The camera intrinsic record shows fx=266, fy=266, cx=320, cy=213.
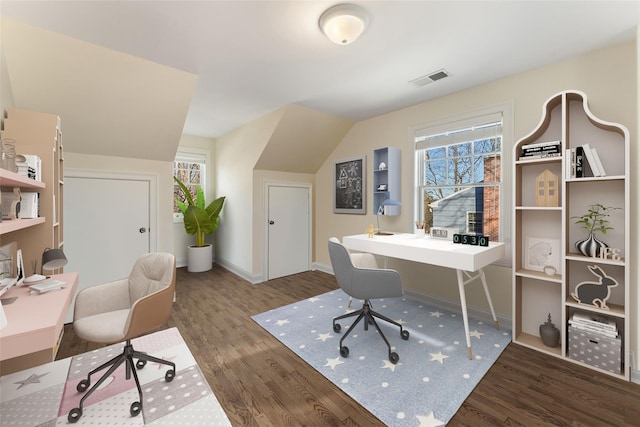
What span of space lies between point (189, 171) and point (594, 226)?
5981 millimetres

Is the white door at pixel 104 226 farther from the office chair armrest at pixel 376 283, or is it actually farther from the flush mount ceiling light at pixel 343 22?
the flush mount ceiling light at pixel 343 22

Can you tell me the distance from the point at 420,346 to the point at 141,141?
3850 mm

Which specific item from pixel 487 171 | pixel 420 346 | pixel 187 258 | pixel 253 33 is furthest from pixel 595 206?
pixel 187 258

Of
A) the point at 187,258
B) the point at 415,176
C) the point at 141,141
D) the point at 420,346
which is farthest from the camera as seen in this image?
the point at 187,258

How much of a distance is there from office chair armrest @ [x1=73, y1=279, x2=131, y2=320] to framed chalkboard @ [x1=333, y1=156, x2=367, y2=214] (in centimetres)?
316

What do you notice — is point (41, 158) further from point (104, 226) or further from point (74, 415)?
point (74, 415)

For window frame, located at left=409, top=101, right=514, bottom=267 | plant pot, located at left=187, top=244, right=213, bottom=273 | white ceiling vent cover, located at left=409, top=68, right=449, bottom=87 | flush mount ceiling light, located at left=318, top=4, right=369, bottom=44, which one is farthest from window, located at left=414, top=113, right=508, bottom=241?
plant pot, located at left=187, top=244, right=213, bottom=273

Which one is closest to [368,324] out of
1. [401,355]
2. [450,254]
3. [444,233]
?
[401,355]

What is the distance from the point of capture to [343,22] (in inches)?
70.7

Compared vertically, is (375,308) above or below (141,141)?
below

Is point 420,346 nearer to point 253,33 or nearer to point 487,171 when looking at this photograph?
point 487,171

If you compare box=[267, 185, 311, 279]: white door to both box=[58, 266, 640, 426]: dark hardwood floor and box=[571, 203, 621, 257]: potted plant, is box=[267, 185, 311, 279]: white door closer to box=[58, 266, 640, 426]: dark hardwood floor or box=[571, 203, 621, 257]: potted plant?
box=[58, 266, 640, 426]: dark hardwood floor

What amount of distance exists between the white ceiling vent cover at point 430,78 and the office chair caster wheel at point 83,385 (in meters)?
3.81

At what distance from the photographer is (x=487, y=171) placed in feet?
9.87
